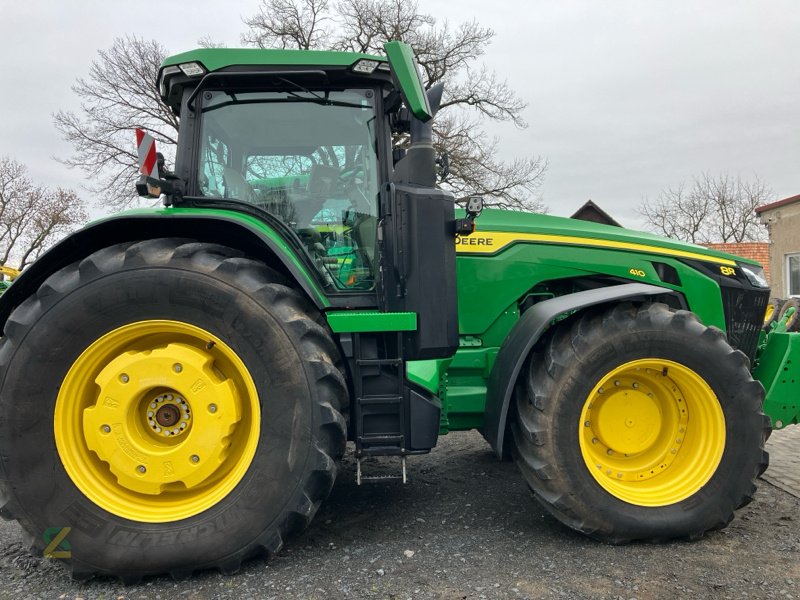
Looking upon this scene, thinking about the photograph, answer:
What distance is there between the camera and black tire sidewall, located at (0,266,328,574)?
2.47 m

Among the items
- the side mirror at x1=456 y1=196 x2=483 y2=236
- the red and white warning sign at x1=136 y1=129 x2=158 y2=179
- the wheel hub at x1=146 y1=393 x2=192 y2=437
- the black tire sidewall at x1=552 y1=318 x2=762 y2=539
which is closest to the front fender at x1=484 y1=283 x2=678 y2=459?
the black tire sidewall at x1=552 y1=318 x2=762 y2=539

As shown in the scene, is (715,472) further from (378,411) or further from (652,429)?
(378,411)

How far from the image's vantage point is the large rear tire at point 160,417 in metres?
2.48

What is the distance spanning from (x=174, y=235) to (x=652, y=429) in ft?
8.67

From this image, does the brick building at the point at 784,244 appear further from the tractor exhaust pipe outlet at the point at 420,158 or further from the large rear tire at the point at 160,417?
Answer: the large rear tire at the point at 160,417

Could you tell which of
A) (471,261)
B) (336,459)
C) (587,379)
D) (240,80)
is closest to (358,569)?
(336,459)

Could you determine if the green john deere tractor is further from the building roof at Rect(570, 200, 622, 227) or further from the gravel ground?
the building roof at Rect(570, 200, 622, 227)

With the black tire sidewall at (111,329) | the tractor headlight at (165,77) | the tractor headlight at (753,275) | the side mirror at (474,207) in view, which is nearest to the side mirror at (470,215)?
the side mirror at (474,207)

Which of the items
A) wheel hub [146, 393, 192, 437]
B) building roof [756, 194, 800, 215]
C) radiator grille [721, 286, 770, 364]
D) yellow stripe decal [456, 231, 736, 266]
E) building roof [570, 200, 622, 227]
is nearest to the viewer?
wheel hub [146, 393, 192, 437]

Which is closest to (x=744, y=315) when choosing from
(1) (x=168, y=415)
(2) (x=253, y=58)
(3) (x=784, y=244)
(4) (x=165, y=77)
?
(2) (x=253, y=58)

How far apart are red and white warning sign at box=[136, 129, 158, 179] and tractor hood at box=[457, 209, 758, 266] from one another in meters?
1.69

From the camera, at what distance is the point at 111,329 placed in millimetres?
2570

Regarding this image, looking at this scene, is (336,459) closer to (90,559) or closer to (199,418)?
(199,418)

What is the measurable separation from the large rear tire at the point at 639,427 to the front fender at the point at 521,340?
0.10 meters
